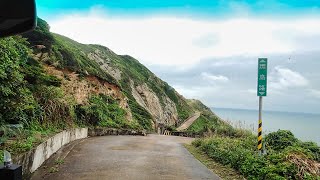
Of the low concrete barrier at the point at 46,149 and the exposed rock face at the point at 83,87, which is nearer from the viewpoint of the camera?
the low concrete barrier at the point at 46,149

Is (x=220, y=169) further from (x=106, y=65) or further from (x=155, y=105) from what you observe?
(x=106, y=65)

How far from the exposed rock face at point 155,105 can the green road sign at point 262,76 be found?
33.3m

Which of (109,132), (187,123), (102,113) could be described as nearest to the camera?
(109,132)

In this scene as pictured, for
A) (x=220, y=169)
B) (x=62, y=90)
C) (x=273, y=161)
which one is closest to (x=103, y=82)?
(x=62, y=90)

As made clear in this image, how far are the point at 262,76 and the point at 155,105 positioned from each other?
37.1 meters

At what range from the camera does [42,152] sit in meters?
9.58

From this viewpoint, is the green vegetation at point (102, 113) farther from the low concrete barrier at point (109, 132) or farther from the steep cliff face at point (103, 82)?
the low concrete barrier at point (109, 132)

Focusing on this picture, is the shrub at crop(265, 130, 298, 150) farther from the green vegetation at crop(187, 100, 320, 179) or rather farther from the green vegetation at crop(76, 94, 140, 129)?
the green vegetation at crop(76, 94, 140, 129)

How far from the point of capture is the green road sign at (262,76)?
1133 cm

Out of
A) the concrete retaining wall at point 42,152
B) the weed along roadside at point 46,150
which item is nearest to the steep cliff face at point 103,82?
the weed along roadside at point 46,150

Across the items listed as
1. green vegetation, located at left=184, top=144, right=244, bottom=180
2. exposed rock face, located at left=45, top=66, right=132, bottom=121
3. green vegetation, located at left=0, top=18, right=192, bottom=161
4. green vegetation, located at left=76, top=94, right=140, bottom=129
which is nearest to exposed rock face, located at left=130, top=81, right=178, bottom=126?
green vegetation, located at left=0, top=18, right=192, bottom=161

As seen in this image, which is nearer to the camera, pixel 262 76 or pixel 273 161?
pixel 273 161

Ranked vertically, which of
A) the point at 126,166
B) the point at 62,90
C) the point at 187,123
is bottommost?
the point at 126,166

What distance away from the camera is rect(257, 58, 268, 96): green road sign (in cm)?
1133
